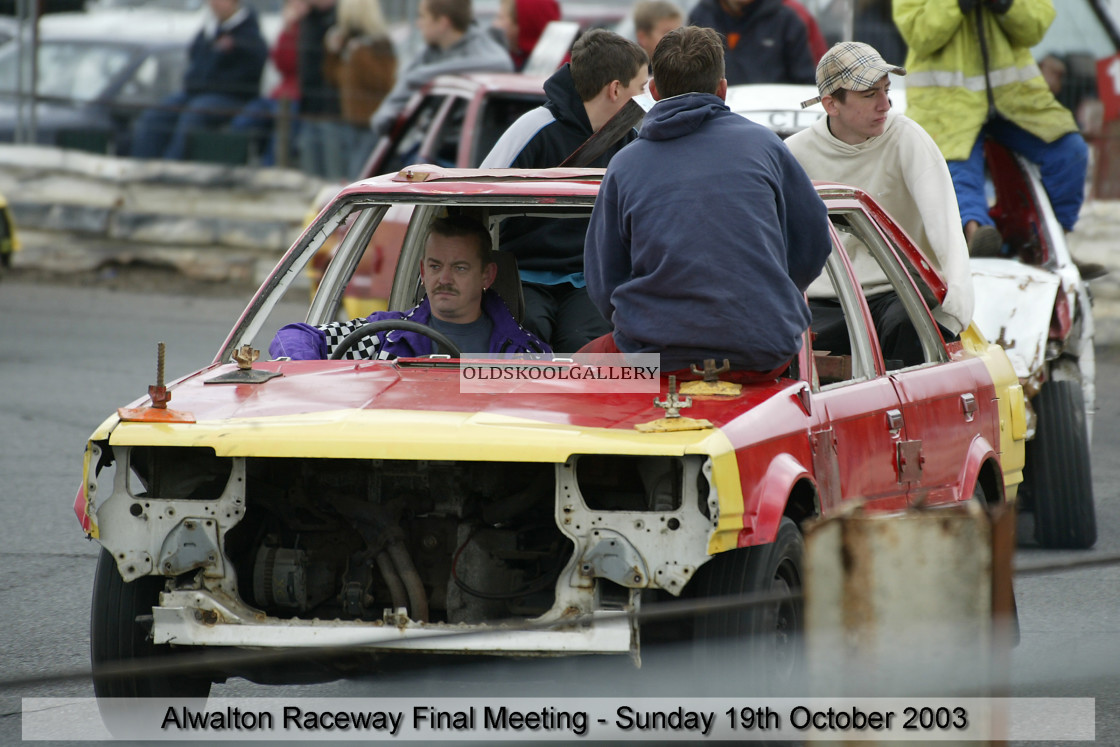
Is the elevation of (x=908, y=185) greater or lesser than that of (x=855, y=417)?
greater

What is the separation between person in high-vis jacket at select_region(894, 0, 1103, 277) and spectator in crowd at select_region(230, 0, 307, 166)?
7983 mm

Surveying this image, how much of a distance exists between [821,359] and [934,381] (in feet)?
1.24

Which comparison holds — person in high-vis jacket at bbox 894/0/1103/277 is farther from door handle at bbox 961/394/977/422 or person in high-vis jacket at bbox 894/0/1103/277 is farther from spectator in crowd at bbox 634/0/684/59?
door handle at bbox 961/394/977/422

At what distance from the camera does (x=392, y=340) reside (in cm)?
515

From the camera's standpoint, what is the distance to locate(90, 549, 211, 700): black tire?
413 centimetres

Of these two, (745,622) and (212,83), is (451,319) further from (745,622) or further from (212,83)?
(212,83)

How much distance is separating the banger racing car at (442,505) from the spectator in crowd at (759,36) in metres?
5.75

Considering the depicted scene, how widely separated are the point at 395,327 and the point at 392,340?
251 millimetres

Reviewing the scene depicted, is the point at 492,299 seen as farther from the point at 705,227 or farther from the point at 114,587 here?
the point at 114,587

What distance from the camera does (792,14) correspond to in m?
10.2

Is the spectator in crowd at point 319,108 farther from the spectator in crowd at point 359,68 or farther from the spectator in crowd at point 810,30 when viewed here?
the spectator in crowd at point 810,30

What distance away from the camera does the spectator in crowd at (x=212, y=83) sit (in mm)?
15172

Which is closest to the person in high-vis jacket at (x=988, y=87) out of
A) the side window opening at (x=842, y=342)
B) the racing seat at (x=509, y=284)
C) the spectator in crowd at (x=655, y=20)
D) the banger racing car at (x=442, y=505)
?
the spectator in crowd at (x=655, y=20)

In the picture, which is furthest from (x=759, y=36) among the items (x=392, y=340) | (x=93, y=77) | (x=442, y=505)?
→ (x=93, y=77)
